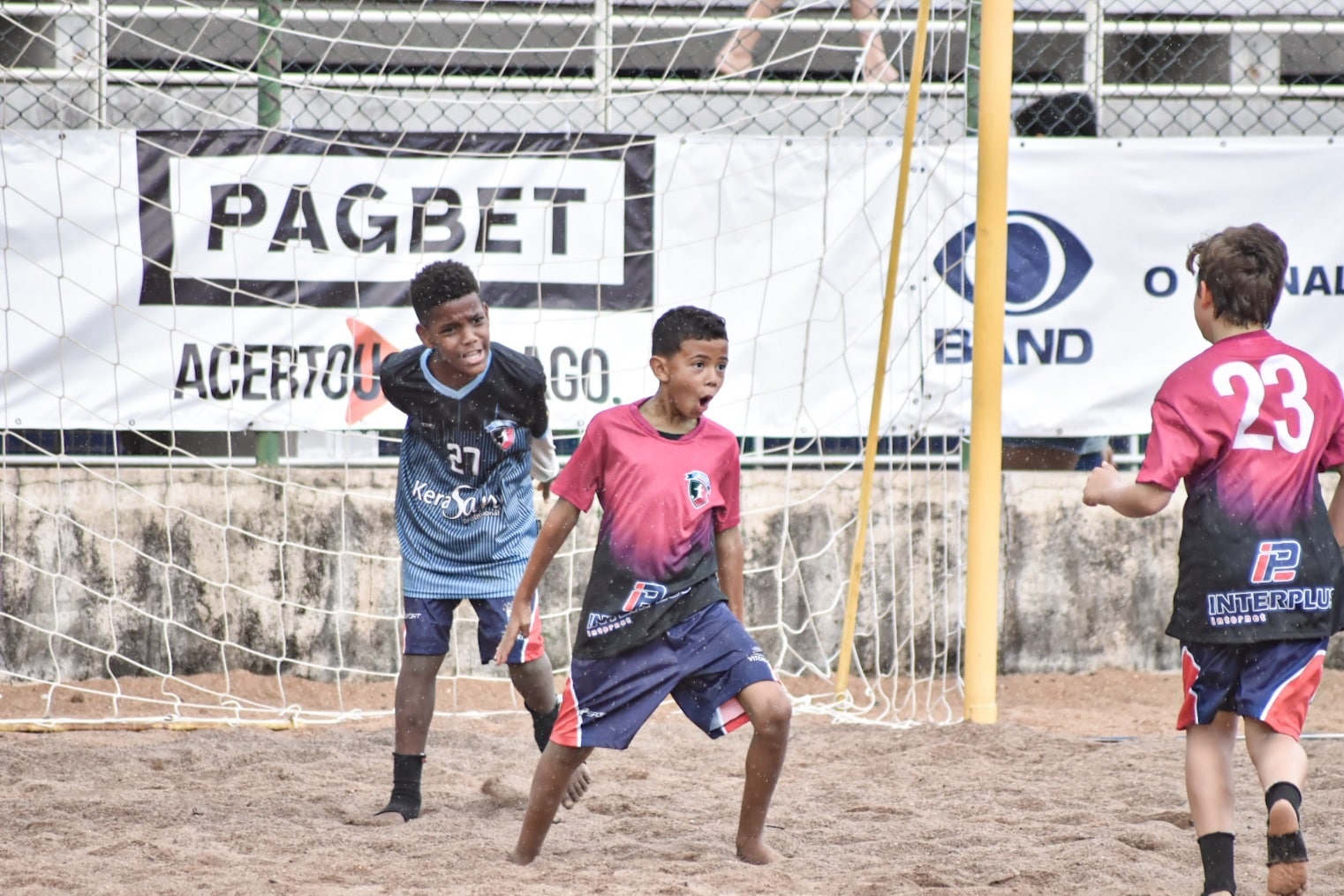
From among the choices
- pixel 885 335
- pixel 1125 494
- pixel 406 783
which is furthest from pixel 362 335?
pixel 1125 494

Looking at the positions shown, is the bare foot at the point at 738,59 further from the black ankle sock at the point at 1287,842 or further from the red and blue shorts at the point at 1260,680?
the black ankle sock at the point at 1287,842

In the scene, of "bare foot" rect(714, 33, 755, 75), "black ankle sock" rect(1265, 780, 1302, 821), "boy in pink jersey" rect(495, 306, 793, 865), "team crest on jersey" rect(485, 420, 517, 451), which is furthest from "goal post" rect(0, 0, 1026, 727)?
"black ankle sock" rect(1265, 780, 1302, 821)

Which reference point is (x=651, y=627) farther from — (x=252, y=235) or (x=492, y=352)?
(x=252, y=235)

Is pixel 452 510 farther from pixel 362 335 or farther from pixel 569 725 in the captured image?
pixel 362 335

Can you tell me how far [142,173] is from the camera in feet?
19.6

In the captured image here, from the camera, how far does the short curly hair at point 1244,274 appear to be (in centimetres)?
299

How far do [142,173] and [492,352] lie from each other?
2725mm

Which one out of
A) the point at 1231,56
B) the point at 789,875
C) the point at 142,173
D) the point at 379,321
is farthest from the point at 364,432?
the point at 1231,56

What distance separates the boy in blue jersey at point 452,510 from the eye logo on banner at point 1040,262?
2914 millimetres

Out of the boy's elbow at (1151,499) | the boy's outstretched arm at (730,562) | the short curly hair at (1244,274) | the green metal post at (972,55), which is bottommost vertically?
the boy's outstretched arm at (730,562)

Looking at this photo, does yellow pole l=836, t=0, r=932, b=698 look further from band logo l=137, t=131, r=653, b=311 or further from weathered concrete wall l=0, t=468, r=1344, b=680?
band logo l=137, t=131, r=653, b=311

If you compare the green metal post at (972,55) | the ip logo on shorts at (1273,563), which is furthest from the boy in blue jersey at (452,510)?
the green metal post at (972,55)

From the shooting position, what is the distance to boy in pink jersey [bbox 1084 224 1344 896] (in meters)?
2.92

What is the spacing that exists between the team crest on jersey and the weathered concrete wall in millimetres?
1897
